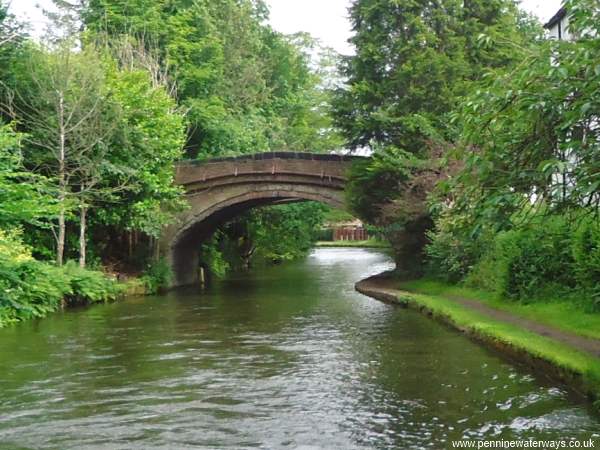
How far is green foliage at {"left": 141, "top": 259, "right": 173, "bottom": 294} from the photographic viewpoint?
24500mm

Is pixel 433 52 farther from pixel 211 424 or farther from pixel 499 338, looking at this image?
pixel 211 424

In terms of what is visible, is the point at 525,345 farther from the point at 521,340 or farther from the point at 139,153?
the point at 139,153

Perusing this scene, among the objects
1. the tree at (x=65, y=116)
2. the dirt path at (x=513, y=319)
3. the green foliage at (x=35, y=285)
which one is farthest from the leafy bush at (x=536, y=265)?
the tree at (x=65, y=116)

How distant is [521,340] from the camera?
11320 millimetres

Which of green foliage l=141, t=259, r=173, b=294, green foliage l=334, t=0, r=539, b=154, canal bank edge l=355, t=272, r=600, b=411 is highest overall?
green foliage l=334, t=0, r=539, b=154

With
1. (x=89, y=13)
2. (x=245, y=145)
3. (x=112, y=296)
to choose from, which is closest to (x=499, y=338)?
(x=112, y=296)

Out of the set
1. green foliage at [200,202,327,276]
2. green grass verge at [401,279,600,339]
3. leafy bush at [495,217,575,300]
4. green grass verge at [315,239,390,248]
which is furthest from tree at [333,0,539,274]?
green grass verge at [315,239,390,248]

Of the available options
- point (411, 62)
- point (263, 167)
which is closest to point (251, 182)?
point (263, 167)

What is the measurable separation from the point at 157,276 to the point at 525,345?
1663cm

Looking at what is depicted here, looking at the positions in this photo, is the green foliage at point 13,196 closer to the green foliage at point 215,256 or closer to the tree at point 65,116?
the tree at point 65,116

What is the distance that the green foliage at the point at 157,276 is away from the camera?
80.4 ft

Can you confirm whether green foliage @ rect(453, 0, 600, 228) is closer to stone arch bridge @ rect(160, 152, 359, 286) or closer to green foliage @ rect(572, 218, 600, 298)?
green foliage @ rect(572, 218, 600, 298)

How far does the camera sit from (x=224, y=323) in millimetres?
16156

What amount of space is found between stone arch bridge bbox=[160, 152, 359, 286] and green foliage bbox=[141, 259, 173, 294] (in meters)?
0.99
